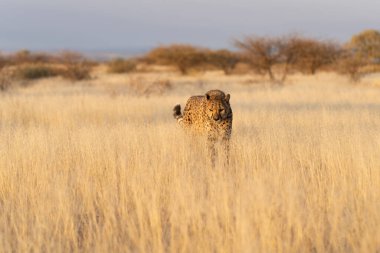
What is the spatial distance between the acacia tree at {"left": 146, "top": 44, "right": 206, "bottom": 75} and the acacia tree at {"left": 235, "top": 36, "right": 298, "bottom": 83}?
39.7 ft

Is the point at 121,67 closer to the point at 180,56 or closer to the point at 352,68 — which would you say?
the point at 180,56

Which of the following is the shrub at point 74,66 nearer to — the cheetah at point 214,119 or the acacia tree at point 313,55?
the acacia tree at point 313,55

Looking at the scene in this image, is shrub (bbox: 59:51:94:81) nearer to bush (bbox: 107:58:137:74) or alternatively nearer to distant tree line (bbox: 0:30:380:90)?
distant tree line (bbox: 0:30:380:90)

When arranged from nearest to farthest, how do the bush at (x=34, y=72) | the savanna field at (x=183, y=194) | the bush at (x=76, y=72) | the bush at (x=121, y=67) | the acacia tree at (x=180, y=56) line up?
the savanna field at (x=183, y=194) → the bush at (x=76, y=72) → the bush at (x=34, y=72) → the acacia tree at (x=180, y=56) → the bush at (x=121, y=67)

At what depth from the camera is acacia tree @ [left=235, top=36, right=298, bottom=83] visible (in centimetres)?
2470

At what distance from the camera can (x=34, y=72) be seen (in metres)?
29.5

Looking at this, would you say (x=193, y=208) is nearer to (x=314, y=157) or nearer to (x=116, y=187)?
(x=116, y=187)

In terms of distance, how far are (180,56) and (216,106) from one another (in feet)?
109

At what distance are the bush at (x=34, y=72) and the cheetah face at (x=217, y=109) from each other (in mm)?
23480

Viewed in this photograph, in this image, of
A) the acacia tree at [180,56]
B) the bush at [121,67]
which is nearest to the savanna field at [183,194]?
the acacia tree at [180,56]

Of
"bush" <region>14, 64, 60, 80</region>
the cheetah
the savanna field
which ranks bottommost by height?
the savanna field

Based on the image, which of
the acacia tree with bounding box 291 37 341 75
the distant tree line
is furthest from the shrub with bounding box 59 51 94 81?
the acacia tree with bounding box 291 37 341 75

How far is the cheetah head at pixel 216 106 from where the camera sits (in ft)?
17.4

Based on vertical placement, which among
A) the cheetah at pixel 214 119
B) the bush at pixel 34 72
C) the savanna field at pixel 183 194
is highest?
the bush at pixel 34 72
